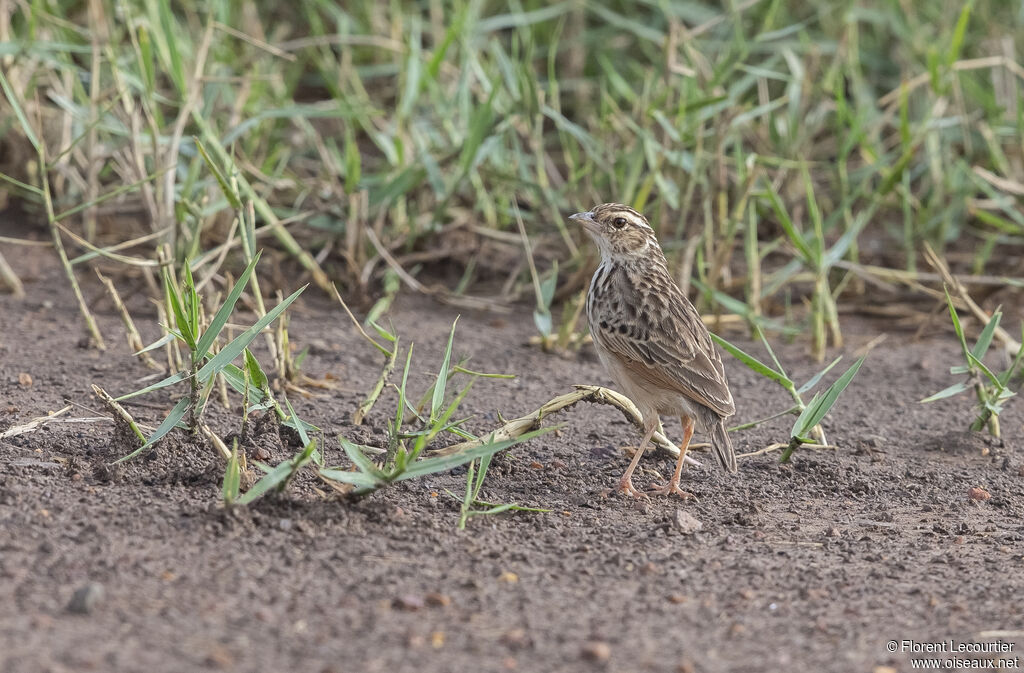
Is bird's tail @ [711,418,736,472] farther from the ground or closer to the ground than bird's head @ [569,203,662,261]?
closer to the ground

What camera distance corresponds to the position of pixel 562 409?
471 centimetres

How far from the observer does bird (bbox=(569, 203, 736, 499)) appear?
4797 millimetres

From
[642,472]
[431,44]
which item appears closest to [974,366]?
[642,472]

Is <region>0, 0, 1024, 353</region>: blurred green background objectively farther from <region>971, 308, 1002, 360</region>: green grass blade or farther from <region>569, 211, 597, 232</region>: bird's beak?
<region>971, 308, 1002, 360</region>: green grass blade

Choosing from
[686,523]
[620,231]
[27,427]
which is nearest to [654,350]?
[620,231]

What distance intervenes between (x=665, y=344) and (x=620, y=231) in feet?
2.54

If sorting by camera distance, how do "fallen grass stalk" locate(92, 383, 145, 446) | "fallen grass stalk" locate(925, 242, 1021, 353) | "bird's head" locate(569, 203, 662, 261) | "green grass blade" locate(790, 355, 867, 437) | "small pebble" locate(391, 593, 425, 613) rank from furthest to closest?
"bird's head" locate(569, 203, 662, 261)
"fallen grass stalk" locate(925, 242, 1021, 353)
"green grass blade" locate(790, 355, 867, 437)
"fallen grass stalk" locate(92, 383, 145, 446)
"small pebble" locate(391, 593, 425, 613)

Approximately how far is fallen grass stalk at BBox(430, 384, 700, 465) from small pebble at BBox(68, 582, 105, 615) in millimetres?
1319

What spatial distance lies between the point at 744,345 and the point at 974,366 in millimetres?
1639

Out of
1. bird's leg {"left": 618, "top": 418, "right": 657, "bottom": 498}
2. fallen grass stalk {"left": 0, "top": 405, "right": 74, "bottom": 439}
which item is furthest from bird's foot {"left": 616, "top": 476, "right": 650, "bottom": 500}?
fallen grass stalk {"left": 0, "top": 405, "right": 74, "bottom": 439}

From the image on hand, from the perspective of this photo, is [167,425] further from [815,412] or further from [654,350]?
[815,412]

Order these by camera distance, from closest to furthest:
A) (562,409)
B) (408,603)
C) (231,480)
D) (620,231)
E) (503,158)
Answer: (408,603) → (231,480) → (562,409) → (620,231) → (503,158)

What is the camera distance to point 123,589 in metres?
3.39

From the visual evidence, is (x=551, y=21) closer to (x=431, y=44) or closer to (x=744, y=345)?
(x=431, y=44)
